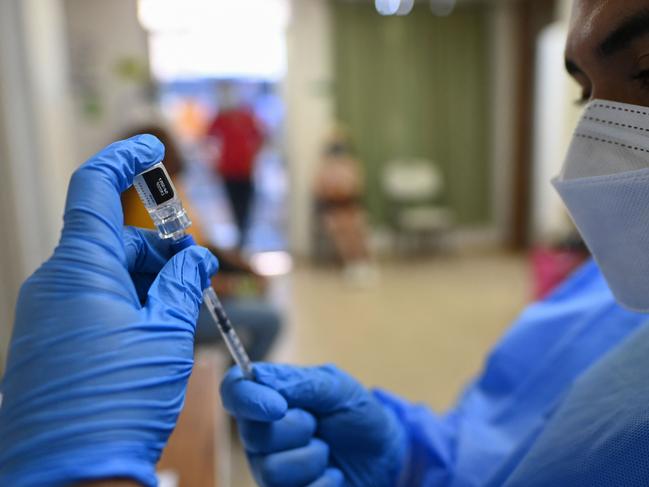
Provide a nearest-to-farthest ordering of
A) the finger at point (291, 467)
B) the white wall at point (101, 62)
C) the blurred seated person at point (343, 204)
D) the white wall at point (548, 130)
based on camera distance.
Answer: the finger at point (291, 467) < the white wall at point (548, 130) < the white wall at point (101, 62) < the blurred seated person at point (343, 204)

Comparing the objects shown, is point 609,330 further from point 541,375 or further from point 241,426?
point 241,426

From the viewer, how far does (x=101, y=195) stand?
1.50ft

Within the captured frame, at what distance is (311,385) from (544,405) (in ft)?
1.30

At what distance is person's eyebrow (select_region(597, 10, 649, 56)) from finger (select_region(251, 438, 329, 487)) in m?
0.60

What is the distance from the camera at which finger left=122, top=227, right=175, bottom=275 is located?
0.52 metres

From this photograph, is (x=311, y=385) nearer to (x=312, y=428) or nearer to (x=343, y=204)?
(x=312, y=428)

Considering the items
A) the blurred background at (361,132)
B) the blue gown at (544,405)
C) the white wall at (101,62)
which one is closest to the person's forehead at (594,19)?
the blue gown at (544,405)

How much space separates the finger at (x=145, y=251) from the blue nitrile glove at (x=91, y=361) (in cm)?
6

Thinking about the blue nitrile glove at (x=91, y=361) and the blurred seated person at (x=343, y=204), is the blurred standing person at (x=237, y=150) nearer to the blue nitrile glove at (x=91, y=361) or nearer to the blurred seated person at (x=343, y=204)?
the blurred seated person at (x=343, y=204)

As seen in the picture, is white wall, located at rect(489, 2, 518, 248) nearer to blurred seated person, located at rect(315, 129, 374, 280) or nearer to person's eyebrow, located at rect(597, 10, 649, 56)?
blurred seated person, located at rect(315, 129, 374, 280)

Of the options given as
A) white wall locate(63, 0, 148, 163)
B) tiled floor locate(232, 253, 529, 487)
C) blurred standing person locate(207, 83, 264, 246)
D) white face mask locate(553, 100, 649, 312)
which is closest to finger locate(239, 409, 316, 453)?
white face mask locate(553, 100, 649, 312)

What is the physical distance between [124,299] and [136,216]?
338 mm

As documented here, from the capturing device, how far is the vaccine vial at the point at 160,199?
52cm

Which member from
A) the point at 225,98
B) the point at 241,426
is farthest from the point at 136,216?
the point at 225,98
